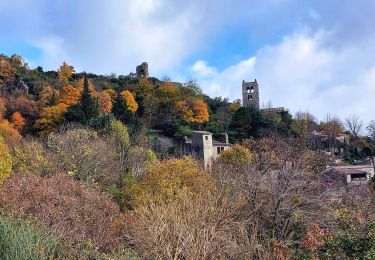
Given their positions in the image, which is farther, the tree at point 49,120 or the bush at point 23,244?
the tree at point 49,120

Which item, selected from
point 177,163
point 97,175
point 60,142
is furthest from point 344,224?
point 60,142

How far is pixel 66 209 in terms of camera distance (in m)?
10.4

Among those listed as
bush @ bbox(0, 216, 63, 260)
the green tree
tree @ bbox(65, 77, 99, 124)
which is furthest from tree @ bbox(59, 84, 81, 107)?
bush @ bbox(0, 216, 63, 260)

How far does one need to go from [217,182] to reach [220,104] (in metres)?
44.6

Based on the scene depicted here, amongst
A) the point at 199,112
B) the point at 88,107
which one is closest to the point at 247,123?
the point at 199,112

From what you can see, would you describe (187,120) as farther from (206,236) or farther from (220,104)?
(206,236)

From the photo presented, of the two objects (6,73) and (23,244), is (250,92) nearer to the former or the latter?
(6,73)

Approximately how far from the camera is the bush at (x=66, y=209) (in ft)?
30.1

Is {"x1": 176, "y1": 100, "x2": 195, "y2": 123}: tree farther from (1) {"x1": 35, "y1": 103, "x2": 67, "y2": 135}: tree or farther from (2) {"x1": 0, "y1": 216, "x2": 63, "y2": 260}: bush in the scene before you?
(2) {"x1": 0, "y1": 216, "x2": 63, "y2": 260}: bush

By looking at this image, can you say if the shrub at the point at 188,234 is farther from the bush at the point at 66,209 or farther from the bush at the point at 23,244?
the bush at the point at 23,244

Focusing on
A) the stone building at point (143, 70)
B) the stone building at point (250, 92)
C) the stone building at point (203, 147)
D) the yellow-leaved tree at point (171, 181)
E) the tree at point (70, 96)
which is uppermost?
the stone building at point (143, 70)

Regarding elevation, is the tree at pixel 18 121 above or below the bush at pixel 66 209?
above

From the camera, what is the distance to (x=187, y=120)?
4684 centimetres

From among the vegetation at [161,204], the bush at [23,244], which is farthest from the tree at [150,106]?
the bush at [23,244]
